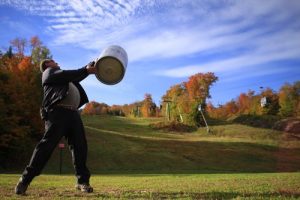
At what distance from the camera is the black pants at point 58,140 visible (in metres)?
8.05

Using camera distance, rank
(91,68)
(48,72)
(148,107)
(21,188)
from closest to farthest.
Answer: (21,188) → (91,68) → (48,72) → (148,107)

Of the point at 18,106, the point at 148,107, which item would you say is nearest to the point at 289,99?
the point at 148,107

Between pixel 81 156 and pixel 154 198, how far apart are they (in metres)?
2.22

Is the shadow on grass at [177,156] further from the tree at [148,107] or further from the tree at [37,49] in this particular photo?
the tree at [148,107]

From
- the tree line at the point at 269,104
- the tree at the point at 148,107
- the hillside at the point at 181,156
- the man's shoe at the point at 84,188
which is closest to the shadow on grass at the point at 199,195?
the man's shoe at the point at 84,188

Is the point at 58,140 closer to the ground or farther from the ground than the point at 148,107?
closer to the ground

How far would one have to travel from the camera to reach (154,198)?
716 centimetres

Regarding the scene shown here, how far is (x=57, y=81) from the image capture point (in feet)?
27.2

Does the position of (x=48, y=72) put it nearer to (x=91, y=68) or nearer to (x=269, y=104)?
(x=91, y=68)

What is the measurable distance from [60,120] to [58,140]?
412 mm

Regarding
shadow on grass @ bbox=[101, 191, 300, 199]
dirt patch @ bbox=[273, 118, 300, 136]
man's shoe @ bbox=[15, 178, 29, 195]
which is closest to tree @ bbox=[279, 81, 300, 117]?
dirt patch @ bbox=[273, 118, 300, 136]

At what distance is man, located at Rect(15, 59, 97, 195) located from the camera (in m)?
8.06

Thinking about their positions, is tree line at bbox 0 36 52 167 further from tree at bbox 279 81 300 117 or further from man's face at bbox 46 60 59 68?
tree at bbox 279 81 300 117

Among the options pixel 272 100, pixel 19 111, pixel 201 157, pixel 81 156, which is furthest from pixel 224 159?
pixel 272 100
